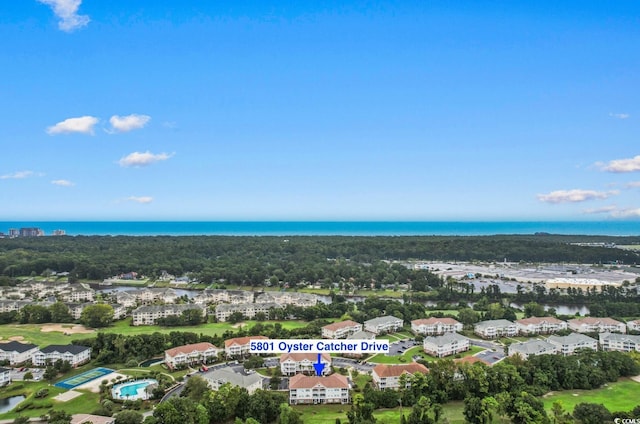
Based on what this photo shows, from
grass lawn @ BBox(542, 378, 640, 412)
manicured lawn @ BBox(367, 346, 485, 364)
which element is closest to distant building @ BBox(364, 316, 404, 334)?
manicured lawn @ BBox(367, 346, 485, 364)

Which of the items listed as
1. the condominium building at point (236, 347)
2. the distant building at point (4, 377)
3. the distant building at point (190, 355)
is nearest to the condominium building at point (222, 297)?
the condominium building at point (236, 347)

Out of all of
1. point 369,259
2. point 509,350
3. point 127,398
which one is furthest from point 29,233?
point 509,350

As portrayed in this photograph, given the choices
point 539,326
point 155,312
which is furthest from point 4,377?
point 539,326

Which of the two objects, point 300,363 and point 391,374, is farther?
point 300,363

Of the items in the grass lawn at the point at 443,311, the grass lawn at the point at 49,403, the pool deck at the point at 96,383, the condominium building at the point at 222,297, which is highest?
the condominium building at the point at 222,297

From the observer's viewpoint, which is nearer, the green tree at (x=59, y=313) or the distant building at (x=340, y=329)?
the distant building at (x=340, y=329)

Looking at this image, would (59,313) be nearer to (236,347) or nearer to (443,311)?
(236,347)

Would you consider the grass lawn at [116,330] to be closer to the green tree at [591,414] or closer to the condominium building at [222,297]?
the condominium building at [222,297]

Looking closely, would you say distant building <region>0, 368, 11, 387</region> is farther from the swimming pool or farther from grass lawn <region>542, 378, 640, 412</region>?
grass lawn <region>542, 378, 640, 412</region>
